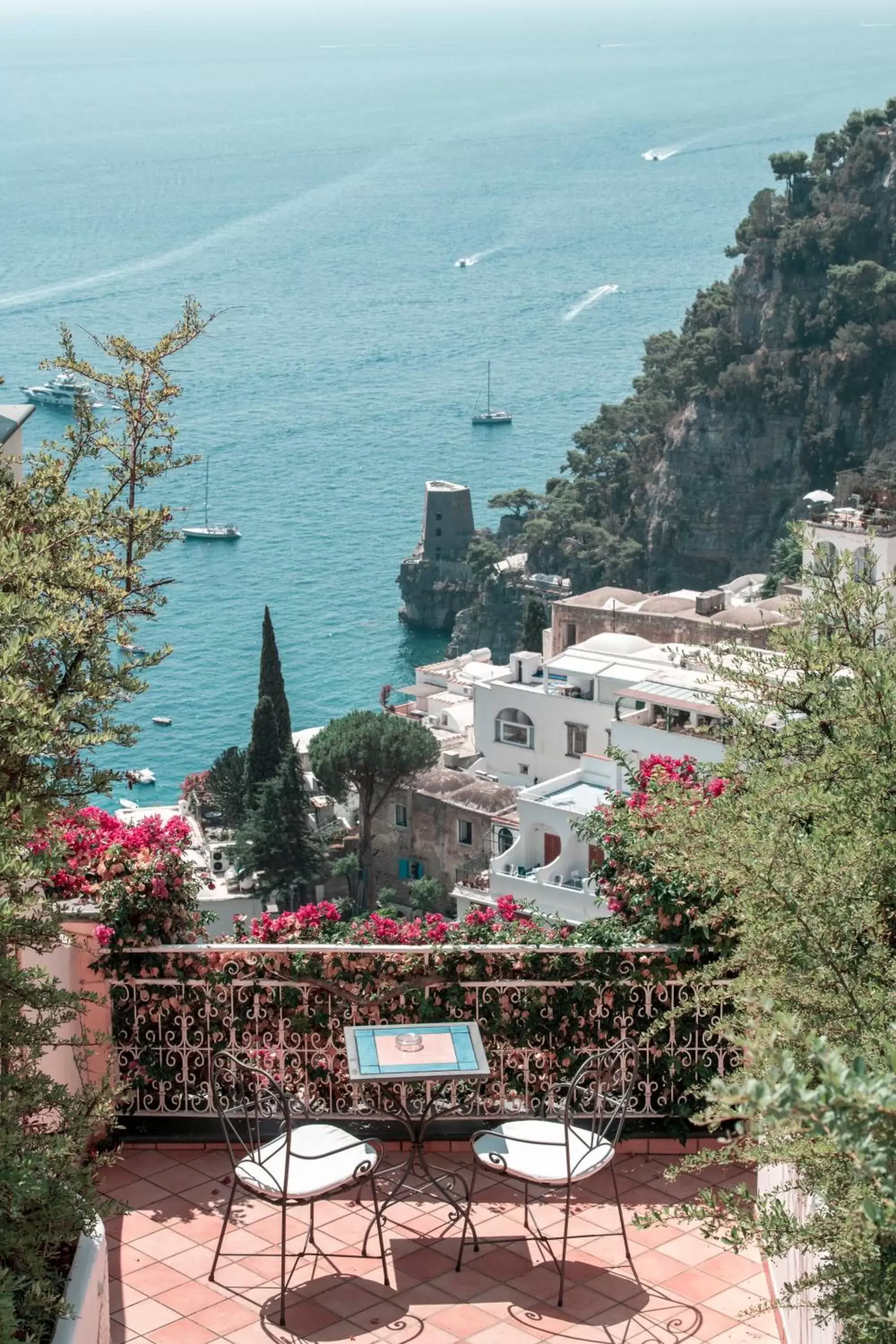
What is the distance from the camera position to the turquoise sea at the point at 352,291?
6750 cm

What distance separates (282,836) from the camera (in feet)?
138

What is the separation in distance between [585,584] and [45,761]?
6490 cm

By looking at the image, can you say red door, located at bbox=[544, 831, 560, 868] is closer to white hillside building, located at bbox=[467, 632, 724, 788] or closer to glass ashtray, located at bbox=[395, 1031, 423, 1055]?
white hillside building, located at bbox=[467, 632, 724, 788]

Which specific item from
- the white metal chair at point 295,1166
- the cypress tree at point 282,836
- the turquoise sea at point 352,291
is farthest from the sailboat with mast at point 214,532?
the white metal chair at point 295,1166

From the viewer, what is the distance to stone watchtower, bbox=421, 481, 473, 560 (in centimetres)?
7112

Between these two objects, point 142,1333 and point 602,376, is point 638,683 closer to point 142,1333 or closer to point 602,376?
point 142,1333

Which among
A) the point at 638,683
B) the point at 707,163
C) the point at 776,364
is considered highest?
the point at 707,163

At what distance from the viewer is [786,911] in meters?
3.03

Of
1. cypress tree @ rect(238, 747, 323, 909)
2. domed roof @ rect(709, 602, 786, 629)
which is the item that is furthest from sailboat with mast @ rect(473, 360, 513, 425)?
cypress tree @ rect(238, 747, 323, 909)

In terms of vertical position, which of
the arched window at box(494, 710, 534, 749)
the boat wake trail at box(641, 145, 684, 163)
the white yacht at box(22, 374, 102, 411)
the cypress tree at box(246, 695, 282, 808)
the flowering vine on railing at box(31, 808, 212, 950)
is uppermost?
the boat wake trail at box(641, 145, 684, 163)

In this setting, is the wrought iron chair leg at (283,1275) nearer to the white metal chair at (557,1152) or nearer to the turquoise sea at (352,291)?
the white metal chair at (557,1152)

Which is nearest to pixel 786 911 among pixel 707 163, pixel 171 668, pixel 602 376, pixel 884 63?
pixel 171 668

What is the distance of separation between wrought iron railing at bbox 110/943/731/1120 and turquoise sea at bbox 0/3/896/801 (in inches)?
1789

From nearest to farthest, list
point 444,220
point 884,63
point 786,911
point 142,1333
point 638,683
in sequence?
point 786,911 → point 142,1333 → point 638,683 → point 444,220 → point 884,63
